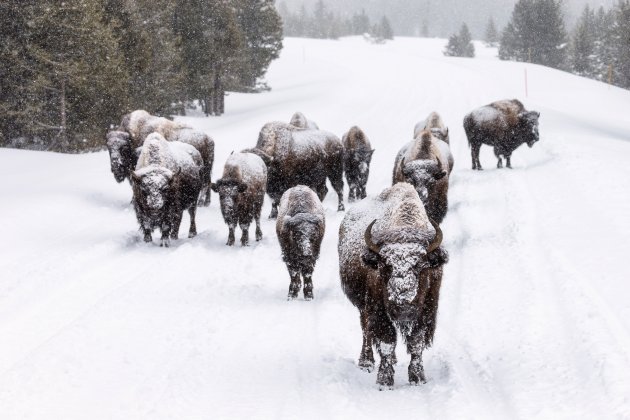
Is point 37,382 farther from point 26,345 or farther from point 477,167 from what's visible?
point 477,167

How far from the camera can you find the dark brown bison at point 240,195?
497 inches

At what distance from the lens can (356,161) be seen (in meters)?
16.3

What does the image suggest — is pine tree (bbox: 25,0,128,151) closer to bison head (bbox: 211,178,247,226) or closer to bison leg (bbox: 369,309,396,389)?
bison head (bbox: 211,178,247,226)

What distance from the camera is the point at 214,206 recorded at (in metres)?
16.6

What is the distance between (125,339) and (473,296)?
4.58 meters

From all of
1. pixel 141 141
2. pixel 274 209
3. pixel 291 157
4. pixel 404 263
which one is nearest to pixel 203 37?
pixel 141 141

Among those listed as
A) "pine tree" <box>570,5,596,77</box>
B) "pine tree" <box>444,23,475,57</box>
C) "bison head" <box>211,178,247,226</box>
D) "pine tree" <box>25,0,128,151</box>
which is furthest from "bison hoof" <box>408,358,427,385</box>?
"pine tree" <box>444,23,475,57</box>

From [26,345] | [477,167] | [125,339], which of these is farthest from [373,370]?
[477,167]

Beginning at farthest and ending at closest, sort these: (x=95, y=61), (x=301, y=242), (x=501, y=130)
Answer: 1. (x=95, y=61)
2. (x=501, y=130)
3. (x=301, y=242)

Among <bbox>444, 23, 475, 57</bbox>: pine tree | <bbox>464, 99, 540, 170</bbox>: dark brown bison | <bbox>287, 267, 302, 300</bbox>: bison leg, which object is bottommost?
<bbox>287, 267, 302, 300</bbox>: bison leg

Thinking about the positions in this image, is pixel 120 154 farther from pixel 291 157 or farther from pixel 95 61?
pixel 95 61

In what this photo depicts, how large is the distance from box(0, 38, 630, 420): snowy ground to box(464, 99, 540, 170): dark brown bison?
1.63 meters

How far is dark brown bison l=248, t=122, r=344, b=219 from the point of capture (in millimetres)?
14781

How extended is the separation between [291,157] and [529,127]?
875 centimetres
